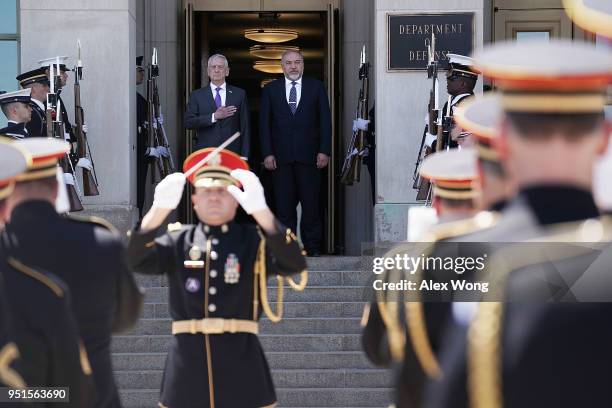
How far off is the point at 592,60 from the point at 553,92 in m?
0.13

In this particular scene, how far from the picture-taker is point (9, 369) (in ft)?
14.6

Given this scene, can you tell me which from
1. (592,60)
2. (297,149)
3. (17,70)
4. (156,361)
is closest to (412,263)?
(592,60)

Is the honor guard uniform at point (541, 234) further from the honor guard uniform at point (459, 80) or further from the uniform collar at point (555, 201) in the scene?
the honor guard uniform at point (459, 80)

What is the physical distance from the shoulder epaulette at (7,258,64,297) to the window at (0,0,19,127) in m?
8.89

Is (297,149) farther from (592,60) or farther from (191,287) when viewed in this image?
(592,60)

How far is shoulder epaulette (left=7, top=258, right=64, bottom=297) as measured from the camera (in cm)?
454

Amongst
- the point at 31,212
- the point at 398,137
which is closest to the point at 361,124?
the point at 398,137

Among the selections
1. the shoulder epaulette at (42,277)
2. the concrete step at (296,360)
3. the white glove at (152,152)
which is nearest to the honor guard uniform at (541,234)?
the shoulder epaulette at (42,277)

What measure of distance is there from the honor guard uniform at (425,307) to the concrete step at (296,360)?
→ 537 centimetres

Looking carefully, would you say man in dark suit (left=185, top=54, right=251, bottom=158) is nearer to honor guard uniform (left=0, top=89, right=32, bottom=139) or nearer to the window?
honor guard uniform (left=0, top=89, right=32, bottom=139)

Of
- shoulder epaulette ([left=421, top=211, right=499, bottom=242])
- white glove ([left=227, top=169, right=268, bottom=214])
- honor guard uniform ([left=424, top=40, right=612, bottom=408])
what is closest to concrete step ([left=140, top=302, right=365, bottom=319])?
white glove ([left=227, top=169, right=268, bottom=214])

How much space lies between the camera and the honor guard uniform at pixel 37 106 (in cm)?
1114

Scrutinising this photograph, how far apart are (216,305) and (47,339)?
5.66 feet

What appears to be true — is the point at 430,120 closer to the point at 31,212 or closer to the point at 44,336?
the point at 31,212
